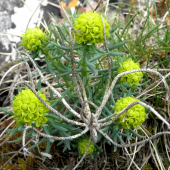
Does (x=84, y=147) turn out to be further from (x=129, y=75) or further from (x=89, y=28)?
(x=89, y=28)

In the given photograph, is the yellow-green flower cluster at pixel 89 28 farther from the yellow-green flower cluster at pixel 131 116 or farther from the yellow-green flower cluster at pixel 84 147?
the yellow-green flower cluster at pixel 84 147

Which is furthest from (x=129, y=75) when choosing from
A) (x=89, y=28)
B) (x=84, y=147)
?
(x=84, y=147)

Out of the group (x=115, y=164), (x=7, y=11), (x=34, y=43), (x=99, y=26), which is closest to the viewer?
(x=99, y=26)

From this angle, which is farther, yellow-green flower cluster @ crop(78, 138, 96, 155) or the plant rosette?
yellow-green flower cluster @ crop(78, 138, 96, 155)

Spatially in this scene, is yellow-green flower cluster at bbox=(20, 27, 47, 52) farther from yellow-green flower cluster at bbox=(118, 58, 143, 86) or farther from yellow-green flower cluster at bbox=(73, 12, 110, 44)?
yellow-green flower cluster at bbox=(118, 58, 143, 86)

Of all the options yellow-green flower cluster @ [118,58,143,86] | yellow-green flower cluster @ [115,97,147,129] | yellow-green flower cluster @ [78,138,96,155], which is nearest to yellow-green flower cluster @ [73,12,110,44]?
yellow-green flower cluster @ [118,58,143,86]

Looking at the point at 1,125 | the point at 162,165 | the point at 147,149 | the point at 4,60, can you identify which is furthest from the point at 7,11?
the point at 162,165

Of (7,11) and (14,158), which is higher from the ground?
(7,11)

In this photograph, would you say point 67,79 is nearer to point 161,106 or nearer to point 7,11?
point 161,106
